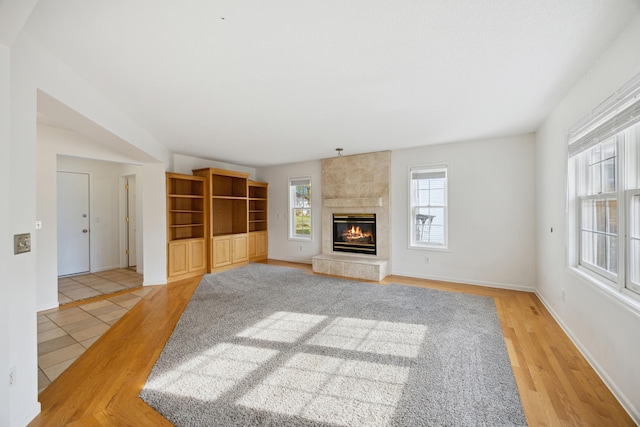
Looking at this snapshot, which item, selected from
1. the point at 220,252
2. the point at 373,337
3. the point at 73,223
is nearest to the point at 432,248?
the point at 373,337

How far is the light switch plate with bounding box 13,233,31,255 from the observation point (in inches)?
Result: 63.6

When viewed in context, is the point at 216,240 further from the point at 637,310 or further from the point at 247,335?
the point at 637,310

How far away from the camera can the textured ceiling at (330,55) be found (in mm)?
1579

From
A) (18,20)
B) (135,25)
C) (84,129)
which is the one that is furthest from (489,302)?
(84,129)

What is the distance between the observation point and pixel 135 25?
5.54 ft

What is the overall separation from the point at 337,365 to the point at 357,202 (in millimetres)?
3772

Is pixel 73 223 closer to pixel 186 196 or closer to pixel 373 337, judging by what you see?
pixel 186 196

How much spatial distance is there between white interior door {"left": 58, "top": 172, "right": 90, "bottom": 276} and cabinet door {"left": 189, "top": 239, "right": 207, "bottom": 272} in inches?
88.5

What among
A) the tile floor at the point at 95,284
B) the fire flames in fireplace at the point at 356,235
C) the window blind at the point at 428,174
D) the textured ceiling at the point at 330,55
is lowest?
the tile floor at the point at 95,284

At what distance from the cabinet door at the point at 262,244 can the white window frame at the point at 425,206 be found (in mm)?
3854

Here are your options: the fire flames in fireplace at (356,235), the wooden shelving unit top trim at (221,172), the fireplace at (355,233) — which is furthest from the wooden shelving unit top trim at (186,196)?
the fire flames in fireplace at (356,235)

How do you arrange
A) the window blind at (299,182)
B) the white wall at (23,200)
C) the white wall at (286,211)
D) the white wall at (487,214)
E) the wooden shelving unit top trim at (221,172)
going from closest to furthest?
the white wall at (23,200) < the white wall at (487,214) < the wooden shelving unit top trim at (221,172) < the white wall at (286,211) < the window blind at (299,182)

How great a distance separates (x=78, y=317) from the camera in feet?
11.0

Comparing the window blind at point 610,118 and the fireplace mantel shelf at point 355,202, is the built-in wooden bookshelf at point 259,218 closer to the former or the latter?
the fireplace mantel shelf at point 355,202
